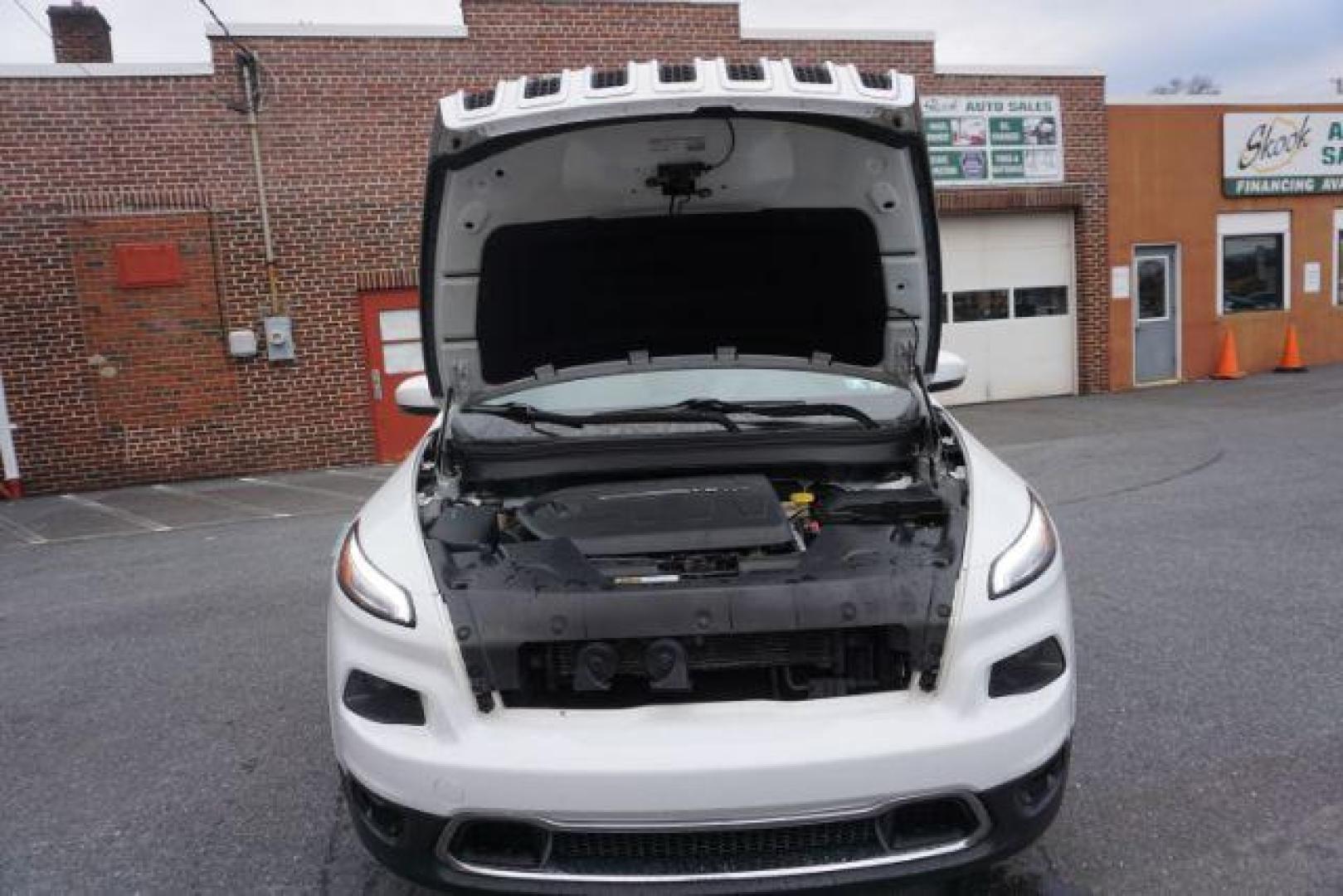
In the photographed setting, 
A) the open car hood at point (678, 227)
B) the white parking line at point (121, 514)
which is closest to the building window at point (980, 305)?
the white parking line at point (121, 514)

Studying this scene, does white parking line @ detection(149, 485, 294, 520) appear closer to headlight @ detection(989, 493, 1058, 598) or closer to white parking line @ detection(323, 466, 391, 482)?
white parking line @ detection(323, 466, 391, 482)

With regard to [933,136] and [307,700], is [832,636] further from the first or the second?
[933,136]

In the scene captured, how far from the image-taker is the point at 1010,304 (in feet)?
46.4

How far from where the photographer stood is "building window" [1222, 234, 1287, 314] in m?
15.3

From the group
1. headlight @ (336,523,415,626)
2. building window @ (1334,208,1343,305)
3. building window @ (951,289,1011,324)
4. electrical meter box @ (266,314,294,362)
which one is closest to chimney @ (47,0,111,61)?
electrical meter box @ (266,314,294,362)

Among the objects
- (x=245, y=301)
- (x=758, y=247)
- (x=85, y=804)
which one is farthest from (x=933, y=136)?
(x=85, y=804)

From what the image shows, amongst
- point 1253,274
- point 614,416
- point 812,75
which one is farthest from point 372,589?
point 1253,274

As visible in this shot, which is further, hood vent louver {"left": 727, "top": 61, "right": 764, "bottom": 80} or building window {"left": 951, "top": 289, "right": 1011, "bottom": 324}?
building window {"left": 951, "top": 289, "right": 1011, "bottom": 324}

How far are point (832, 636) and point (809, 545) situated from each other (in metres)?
0.41

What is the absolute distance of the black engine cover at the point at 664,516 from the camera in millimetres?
2543

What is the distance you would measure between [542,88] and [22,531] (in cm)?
772

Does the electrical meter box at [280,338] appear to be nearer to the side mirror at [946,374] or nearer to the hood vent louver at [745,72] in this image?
the side mirror at [946,374]

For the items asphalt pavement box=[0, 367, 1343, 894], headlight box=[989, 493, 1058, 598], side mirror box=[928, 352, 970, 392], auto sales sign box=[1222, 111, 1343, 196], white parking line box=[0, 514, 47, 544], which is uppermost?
auto sales sign box=[1222, 111, 1343, 196]

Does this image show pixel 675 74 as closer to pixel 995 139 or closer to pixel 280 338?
pixel 280 338
